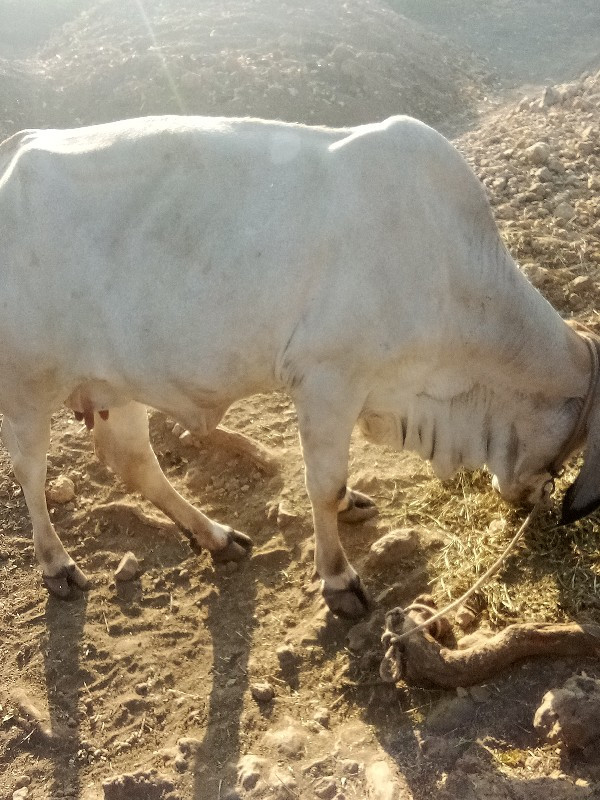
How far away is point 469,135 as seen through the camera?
1044 centimetres

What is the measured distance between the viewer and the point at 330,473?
3.79 metres

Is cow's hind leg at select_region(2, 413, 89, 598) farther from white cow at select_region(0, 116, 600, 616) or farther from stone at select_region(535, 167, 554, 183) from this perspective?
stone at select_region(535, 167, 554, 183)

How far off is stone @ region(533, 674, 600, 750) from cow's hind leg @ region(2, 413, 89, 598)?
268cm

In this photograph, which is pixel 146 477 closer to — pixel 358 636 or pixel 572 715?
pixel 358 636

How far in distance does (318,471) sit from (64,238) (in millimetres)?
1612

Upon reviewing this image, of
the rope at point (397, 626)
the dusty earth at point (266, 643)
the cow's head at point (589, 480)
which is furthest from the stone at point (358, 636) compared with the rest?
the cow's head at point (589, 480)

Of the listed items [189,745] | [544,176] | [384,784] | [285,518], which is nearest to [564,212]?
[544,176]

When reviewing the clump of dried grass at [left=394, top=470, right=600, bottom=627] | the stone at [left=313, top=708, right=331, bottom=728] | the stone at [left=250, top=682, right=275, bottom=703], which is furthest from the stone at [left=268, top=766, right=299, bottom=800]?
the clump of dried grass at [left=394, top=470, right=600, bottom=627]

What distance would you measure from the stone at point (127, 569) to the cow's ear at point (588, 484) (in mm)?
2444

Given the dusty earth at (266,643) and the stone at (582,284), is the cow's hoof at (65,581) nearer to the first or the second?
the dusty earth at (266,643)

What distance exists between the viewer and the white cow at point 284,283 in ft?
11.1

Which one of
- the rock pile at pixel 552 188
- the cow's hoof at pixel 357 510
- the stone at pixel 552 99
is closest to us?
the cow's hoof at pixel 357 510

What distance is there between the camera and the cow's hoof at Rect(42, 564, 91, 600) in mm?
4488

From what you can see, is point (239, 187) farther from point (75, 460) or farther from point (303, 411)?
point (75, 460)
